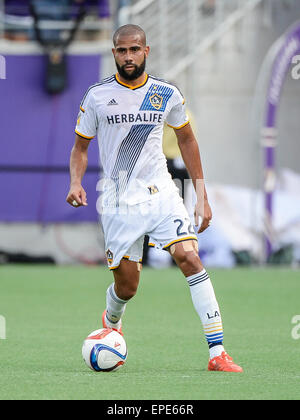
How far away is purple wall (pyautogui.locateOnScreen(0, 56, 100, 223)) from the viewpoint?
18000 millimetres

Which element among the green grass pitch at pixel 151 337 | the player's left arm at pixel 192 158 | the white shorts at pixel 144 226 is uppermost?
the player's left arm at pixel 192 158

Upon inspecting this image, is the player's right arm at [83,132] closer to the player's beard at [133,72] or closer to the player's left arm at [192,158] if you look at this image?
the player's beard at [133,72]

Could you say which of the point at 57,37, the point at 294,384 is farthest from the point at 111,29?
the point at 294,384

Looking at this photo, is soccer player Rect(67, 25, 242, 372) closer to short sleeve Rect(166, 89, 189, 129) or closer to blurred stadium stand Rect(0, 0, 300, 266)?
short sleeve Rect(166, 89, 189, 129)

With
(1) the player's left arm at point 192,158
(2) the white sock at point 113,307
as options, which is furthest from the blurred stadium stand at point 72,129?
(1) the player's left arm at point 192,158

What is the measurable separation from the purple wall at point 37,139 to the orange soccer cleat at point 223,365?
1122 cm

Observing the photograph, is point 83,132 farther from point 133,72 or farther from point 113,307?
point 113,307

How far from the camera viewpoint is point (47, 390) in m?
5.96

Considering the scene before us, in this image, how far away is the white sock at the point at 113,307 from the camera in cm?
760

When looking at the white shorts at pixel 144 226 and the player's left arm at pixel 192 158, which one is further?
the player's left arm at pixel 192 158

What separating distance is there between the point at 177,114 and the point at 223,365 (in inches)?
70.4

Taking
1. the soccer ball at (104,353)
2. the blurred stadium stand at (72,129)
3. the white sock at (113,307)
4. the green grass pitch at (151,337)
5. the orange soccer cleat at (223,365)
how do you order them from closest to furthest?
the green grass pitch at (151,337) → the orange soccer cleat at (223,365) → the soccer ball at (104,353) → the white sock at (113,307) → the blurred stadium stand at (72,129)

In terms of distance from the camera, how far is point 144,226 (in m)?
7.27

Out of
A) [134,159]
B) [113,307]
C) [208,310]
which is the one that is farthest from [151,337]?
[134,159]
